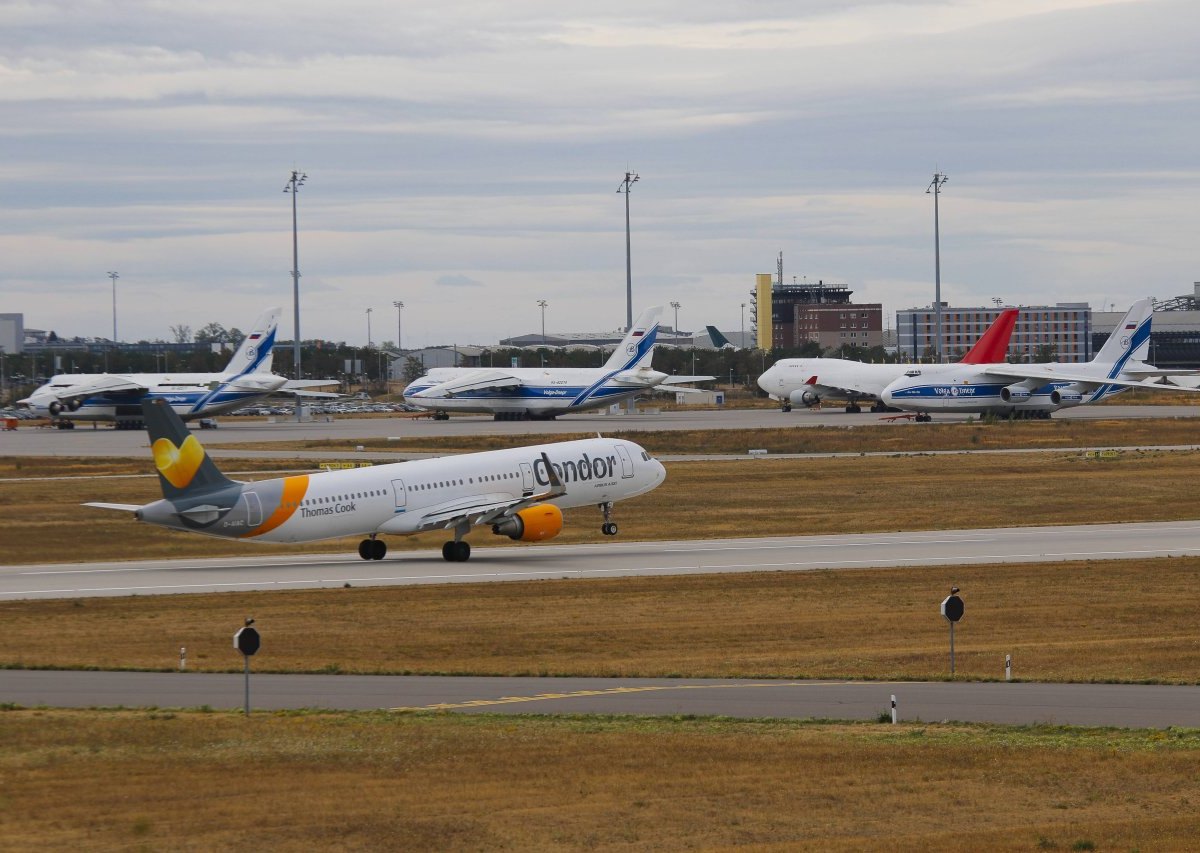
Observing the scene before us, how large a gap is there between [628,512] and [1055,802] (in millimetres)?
45805

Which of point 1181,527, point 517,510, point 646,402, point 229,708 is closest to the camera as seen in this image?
point 229,708

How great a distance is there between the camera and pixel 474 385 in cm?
13088

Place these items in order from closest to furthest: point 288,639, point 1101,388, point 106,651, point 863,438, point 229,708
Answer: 1. point 229,708
2. point 106,651
3. point 288,639
4. point 863,438
5. point 1101,388

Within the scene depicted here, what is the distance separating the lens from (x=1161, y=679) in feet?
95.8

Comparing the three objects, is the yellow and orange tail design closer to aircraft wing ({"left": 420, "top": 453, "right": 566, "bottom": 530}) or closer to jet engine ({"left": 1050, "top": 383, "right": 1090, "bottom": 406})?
aircraft wing ({"left": 420, "top": 453, "right": 566, "bottom": 530})

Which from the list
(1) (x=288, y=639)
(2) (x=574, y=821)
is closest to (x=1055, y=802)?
(2) (x=574, y=821)

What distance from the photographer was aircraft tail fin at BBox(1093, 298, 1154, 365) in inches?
4921

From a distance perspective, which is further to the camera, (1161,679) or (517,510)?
(517,510)

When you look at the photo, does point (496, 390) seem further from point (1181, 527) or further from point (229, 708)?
point (229, 708)

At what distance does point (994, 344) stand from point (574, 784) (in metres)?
113

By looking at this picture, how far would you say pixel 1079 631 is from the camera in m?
35.7

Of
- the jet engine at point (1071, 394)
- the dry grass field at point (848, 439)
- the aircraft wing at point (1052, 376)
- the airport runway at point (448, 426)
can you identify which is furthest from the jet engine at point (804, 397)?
the dry grass field at point (848, 439)

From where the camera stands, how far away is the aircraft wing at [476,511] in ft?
165

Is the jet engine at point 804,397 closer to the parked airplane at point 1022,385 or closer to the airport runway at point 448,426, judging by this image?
the airport runway at point 448,426
